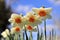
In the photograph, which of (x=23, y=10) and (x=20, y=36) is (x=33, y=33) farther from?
(x=23, y=10)

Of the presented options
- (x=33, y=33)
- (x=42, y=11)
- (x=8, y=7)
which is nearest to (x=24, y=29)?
(x=33, y=33)

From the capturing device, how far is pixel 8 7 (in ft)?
3.98

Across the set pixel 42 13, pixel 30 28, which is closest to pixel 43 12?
pixel 42 13

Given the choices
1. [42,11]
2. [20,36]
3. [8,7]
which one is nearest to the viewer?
[42,11]

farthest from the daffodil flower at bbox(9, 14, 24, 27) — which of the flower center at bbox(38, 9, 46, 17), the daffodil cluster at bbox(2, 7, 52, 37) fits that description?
the flower center at bbox(38, 9, 46, 17)

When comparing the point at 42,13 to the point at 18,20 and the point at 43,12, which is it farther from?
the point at 18,20

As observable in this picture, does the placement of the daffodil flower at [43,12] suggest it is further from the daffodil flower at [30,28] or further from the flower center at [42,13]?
the daffodil flower at [30,28]

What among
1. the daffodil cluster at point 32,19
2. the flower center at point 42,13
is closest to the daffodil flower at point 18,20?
the daffodil cluster at point 32,19

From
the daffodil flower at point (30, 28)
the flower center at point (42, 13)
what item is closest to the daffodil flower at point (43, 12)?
the flower center at point (42, 13)

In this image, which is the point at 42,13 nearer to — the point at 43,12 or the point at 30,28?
the point at 43,12

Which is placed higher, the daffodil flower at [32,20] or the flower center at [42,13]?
the flower center at [42,13]

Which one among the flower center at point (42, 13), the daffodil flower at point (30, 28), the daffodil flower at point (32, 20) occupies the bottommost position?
the daffodil flower at point (30, 28)

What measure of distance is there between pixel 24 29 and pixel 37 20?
136 millimetres

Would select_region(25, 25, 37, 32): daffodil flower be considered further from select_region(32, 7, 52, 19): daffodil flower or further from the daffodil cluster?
select_region(32, 7, 52, 19): daffodil flower
